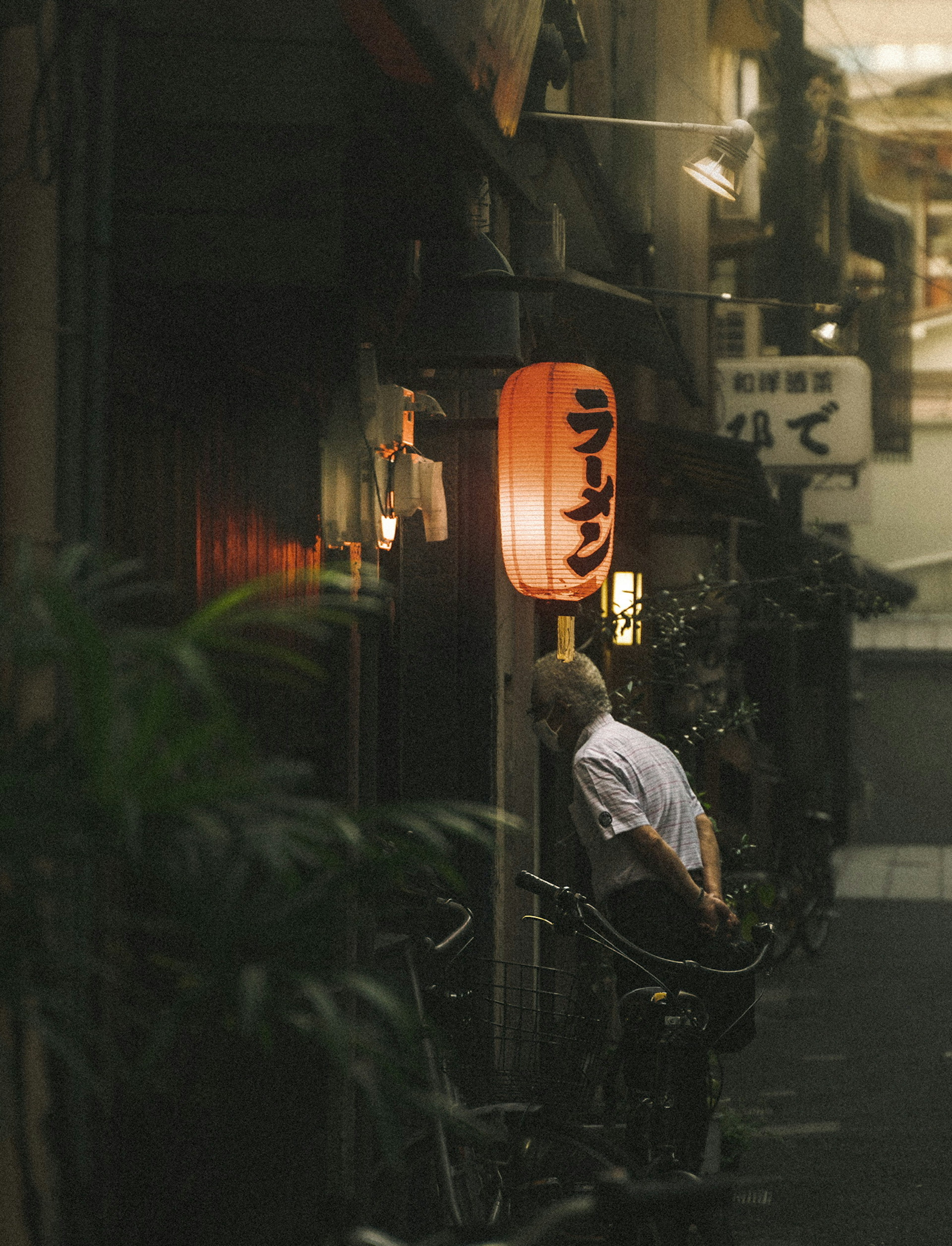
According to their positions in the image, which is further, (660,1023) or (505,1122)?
(660,1023)

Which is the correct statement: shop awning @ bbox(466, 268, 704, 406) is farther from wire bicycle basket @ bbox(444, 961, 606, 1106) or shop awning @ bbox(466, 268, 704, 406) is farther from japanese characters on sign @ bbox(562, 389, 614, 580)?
wire bicycle basket @ bbox(444, 961, 606, 1106)

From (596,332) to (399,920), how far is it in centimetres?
501

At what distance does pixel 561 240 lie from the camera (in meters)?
8.82

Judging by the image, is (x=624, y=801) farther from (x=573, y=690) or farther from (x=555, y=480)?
(x=555, y=480)

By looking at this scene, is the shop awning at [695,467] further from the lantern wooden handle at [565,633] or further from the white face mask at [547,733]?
the white face mask at [547,733]

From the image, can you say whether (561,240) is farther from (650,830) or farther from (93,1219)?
(93,1219)

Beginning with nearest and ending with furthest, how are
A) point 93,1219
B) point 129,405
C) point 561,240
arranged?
1. point 93,1219
2. point 129,405
3. point 561,240

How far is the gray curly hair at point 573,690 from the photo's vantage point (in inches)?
270

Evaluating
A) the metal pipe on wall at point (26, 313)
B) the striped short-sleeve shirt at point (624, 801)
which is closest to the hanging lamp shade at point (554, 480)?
the striped short-sleeve shirt at point (624, 801)

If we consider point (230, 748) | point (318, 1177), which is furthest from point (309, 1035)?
point (318, 1177)

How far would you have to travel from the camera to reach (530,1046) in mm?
5465

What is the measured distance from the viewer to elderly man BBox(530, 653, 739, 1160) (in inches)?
259

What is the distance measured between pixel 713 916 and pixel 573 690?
4.01 feet

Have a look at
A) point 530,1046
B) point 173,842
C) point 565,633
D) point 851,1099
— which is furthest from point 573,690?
point 173,842
